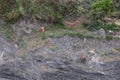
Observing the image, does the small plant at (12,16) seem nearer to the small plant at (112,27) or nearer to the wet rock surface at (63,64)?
the wet rock surface at (63,64)

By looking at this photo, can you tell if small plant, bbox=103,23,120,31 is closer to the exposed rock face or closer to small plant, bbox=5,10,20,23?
small plant, bbox=5,10,20,23

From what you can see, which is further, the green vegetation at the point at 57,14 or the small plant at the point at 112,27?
the small plant at the point at 112,27

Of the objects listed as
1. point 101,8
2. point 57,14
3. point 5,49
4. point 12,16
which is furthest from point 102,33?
point 5,49

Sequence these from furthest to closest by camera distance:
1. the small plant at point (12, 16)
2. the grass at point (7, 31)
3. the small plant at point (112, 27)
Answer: the small plant at point (112, 27), the small plant at point (12, 16), the grass at point (7, 31)

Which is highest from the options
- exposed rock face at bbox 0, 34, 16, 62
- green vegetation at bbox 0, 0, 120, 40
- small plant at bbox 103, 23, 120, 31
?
green vegetation at bbox 0, 0, 120, 40

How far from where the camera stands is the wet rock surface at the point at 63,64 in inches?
257

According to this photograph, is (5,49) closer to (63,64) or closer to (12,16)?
(12,16)

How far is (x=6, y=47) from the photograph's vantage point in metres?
7.03

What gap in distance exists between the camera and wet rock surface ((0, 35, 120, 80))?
21.4 feet

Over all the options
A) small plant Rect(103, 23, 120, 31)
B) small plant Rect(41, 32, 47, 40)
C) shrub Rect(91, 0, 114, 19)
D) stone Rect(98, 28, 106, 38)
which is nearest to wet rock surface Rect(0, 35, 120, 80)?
small plant Rect(41, 32, 47, 40)

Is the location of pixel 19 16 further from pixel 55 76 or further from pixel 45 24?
pixel 55 76

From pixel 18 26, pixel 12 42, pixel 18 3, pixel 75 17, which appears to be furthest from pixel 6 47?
pixel 75 17

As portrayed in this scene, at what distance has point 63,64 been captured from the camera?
22.1 ft

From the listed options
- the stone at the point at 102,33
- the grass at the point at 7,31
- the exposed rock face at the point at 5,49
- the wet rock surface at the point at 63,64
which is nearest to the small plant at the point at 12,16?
the grass at the point at 7,31
